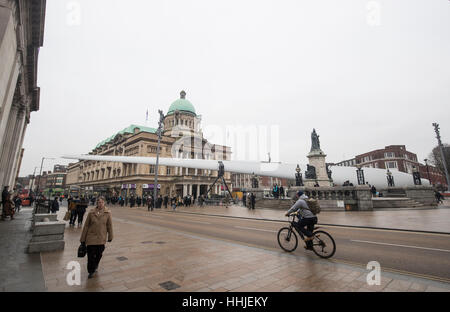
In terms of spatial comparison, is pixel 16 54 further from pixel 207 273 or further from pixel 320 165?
pixel 320 165

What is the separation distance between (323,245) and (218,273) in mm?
2862

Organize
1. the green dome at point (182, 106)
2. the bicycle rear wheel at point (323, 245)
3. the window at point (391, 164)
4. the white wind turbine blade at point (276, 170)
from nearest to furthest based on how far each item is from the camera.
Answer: the bicycle rear wheel at point (323, 245) → the white wind turbine blade at point (276, 170) → the window at point (391, 164) → the green dome at point (182, 106)

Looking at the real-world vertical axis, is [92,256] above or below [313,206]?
below

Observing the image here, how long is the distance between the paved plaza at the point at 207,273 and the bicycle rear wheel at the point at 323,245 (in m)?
0.23

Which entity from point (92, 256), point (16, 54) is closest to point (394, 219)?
point (92, 256)

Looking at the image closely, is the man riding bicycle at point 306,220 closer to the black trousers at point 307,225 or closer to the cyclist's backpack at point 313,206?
the black trousers at point 307,225

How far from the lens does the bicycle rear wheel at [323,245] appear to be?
5.31 meters

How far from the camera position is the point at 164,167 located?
53094 mm

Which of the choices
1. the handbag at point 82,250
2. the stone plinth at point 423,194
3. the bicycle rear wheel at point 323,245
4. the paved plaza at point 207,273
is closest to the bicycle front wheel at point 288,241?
the paved plaza at point 207,273

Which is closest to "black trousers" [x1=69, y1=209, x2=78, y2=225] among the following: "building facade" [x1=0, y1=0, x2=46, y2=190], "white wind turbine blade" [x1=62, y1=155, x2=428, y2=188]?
"building facade" [x1=0, y1=0, x2=46, y2=190]

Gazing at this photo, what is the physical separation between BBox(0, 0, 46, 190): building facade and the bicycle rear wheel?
44.6ft

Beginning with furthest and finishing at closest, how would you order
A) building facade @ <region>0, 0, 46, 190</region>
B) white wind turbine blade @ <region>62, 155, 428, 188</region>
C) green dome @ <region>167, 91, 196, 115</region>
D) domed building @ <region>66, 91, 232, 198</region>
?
green dome @ <region>167, 91, 196, 115</region>, domed building @ <region>66, 91, 232, 198</region>, white wind turbine blade @ <region>62, 155, 428, 188</region>, building facade @ <region>0, 0, 46, 190</region>

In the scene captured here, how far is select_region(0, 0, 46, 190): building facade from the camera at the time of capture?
9.31m

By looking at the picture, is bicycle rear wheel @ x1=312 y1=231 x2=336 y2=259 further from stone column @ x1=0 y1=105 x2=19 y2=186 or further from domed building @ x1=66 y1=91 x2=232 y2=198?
domed building @ x1=66 y1=91 x2=232 y2=198
